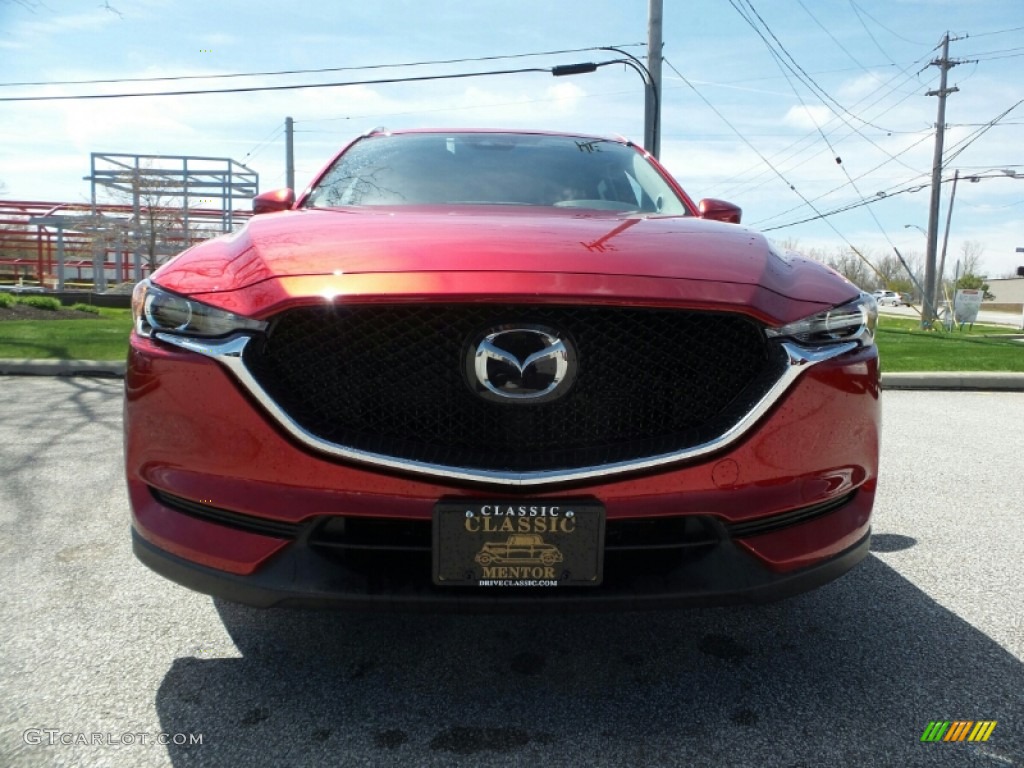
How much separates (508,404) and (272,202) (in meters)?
1.57

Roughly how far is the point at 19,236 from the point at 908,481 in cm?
4330

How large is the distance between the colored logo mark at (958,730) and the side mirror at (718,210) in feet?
5.68

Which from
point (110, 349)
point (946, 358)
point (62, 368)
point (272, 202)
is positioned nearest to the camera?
point (272, 202)

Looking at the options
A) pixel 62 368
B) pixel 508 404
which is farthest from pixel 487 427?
pixel 62 368

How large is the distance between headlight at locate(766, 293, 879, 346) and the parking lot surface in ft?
2.93

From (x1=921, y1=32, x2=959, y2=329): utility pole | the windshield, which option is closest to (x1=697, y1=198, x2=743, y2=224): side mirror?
the windshield

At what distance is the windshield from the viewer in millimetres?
2883

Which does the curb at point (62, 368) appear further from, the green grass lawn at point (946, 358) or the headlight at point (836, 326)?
the green grass lawn at point (946, 358)

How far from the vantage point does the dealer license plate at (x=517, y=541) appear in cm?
164

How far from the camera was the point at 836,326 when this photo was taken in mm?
1838

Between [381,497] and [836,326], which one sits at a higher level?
[836,326]

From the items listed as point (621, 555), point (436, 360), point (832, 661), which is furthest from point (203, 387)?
point (832, 661)

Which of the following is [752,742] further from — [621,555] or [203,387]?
[203,387]

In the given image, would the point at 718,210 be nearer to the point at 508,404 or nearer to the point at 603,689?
the point at 508,404
